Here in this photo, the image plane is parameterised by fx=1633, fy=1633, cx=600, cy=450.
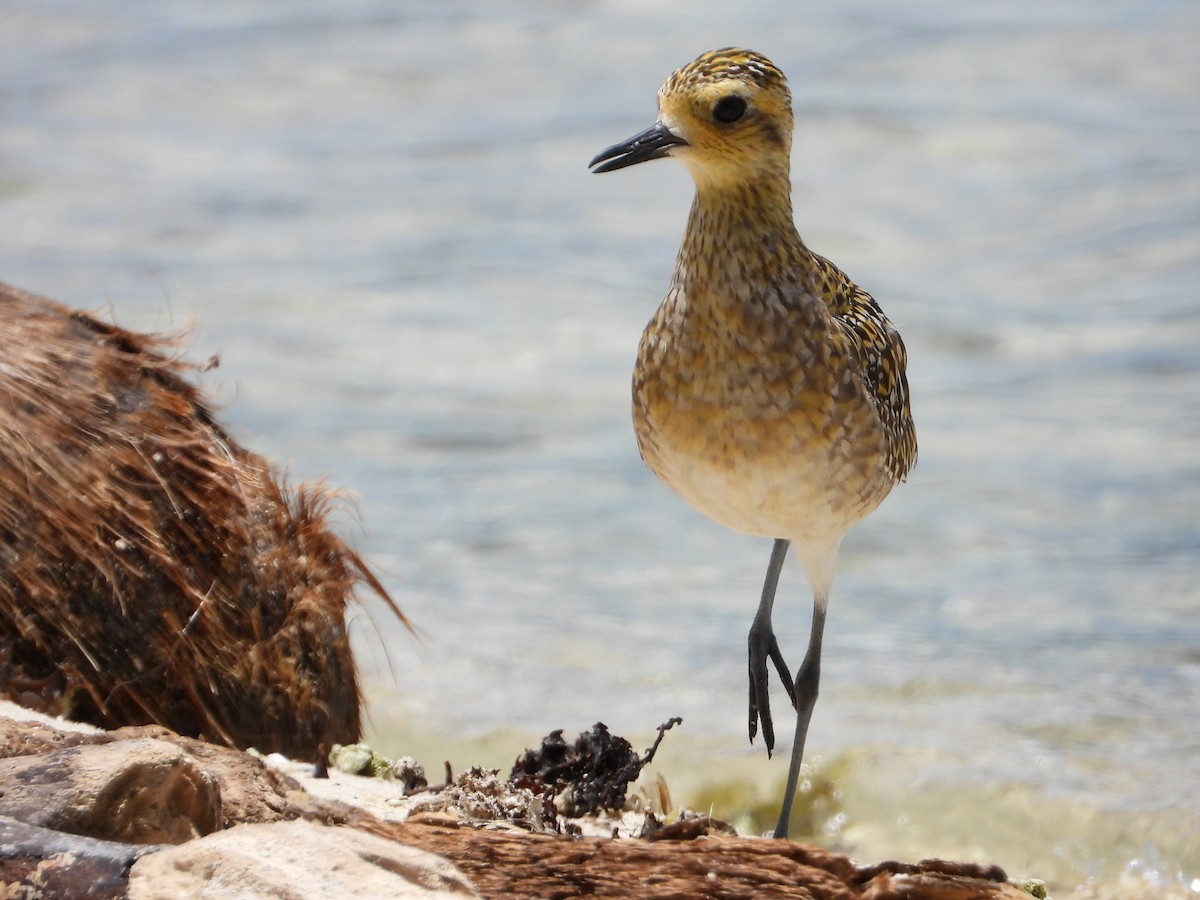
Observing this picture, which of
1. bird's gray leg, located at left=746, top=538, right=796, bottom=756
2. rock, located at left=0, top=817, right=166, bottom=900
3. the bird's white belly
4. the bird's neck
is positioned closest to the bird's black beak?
the bird's neck

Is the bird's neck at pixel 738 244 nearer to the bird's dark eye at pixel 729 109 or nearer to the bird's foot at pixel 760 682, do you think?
the bird's dark eye at pixel 729 109

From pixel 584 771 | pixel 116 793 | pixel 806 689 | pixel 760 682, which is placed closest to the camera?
pixel 116 793

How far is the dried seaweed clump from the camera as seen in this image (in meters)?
5.30

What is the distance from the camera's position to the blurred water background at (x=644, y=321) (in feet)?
28.2

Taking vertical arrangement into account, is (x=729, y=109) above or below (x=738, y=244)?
above

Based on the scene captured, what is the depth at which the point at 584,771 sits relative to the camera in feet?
17.8

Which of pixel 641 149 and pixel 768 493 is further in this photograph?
pixel 768 493

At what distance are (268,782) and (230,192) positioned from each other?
1359 cm

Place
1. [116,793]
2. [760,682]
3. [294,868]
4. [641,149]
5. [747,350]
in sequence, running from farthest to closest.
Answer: [760,682] → [747,350] → [641,149] → [116,793] → [294,868]

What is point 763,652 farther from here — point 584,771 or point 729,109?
point 729,109

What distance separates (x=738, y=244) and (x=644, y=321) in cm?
918

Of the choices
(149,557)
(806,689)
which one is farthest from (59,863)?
(806,689)

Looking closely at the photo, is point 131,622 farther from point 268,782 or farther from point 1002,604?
point 1002,604

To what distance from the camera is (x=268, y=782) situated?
429 centimetres
